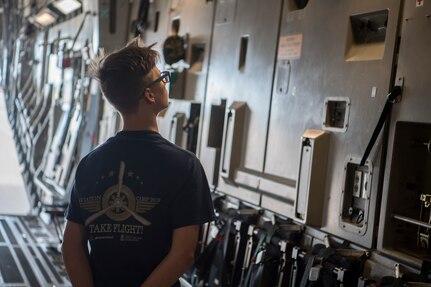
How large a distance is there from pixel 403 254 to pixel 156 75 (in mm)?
1329

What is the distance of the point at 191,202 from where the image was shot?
189cm

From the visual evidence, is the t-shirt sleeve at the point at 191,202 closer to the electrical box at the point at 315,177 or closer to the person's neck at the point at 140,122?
the person's neck at the point at 140,122

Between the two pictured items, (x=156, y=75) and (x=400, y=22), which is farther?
(x=400, y=22)

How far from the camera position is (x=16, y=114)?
9555 millimetres

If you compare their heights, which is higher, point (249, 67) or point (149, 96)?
point (249, 67)

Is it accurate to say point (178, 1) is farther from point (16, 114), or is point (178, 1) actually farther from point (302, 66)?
point (16, 114)

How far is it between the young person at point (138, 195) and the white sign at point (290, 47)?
5.13ft

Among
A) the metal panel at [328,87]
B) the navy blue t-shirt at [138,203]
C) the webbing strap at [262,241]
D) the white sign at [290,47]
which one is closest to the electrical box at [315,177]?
the metal panel at [328,87]

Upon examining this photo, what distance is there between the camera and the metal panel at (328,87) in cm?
274

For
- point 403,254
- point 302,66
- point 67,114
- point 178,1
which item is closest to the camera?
point 403,254

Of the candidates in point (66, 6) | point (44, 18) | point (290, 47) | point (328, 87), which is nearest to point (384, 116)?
point (328, 87)

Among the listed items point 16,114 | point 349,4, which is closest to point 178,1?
point 349,4

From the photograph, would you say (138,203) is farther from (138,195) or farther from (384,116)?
(384,116)

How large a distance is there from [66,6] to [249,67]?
466 centimetres
